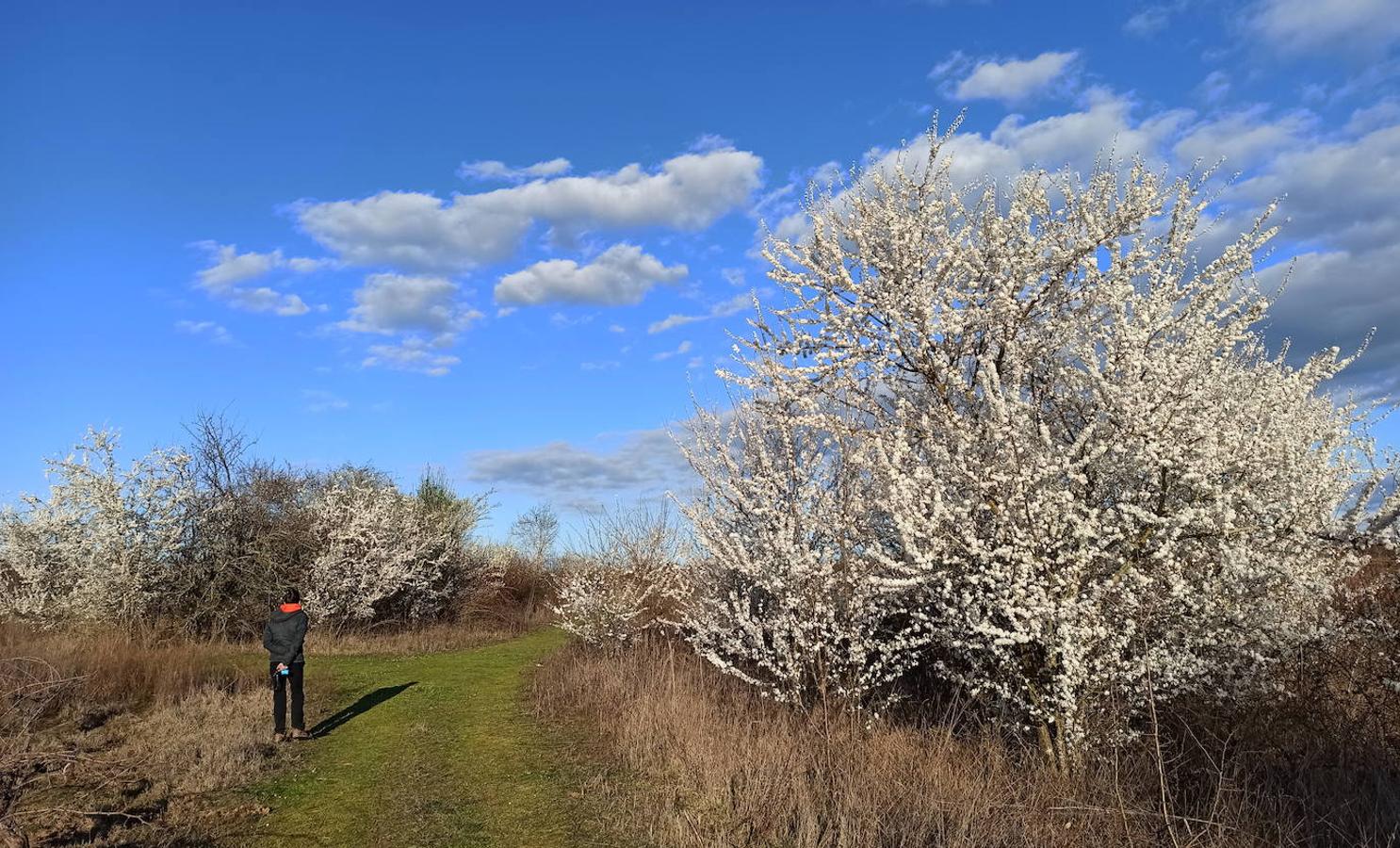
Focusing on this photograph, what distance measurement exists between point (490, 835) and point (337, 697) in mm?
7816

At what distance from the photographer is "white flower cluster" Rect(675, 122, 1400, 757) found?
6285 millimetres

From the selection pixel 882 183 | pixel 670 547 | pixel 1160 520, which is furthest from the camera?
pixel 670 547

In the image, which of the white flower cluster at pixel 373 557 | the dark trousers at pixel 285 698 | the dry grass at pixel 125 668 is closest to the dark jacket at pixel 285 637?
the dark trousers at pixel 285 698

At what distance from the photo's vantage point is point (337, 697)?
12.9 metres

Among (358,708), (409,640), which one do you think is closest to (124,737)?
(358,708)

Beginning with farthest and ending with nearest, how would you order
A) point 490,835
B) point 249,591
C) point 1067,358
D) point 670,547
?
point 249,591 → point 670,547 → point 1067,358 → point 490,835

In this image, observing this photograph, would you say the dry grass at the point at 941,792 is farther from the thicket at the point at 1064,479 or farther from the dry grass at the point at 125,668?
the dry grass at the point at 125,668

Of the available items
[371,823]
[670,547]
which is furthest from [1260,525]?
[670,547]

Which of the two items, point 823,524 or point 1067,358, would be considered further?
point 823,524

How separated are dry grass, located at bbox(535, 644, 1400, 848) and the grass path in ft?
2.54

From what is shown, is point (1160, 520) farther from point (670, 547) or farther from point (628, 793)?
point (670, 547)

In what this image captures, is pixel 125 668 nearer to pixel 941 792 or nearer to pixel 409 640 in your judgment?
pixel 409 640

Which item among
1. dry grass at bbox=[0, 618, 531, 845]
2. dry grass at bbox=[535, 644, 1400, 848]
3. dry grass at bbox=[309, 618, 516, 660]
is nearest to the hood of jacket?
dry grass at bbox=[0, 618, 531, 845]

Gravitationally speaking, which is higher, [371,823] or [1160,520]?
[1160,520]
